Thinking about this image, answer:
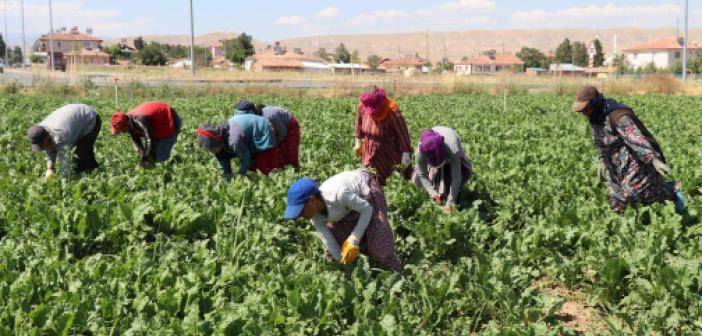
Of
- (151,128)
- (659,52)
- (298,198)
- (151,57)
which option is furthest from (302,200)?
(659,52)

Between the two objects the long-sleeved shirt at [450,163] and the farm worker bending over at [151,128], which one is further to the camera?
the farm worker bending over at [151,128]

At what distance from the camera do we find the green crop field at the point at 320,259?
14.5 feet

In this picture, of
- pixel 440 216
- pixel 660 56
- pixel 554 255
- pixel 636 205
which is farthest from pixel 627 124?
pixel 660 56

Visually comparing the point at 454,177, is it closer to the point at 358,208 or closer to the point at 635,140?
the point at 635,140

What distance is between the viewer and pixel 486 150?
1103cm

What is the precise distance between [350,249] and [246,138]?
8.90ft

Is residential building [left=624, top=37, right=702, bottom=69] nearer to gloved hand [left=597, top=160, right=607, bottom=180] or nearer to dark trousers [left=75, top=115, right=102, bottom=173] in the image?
gloved hand [left=597, top=160, right=607, bottom=180]

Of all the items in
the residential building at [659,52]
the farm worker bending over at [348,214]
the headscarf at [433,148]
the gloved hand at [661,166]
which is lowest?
the farm worker bending over at [348,214]

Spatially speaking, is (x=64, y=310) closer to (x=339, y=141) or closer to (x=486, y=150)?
(x=486, y=150)

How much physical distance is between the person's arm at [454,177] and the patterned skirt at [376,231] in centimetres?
155

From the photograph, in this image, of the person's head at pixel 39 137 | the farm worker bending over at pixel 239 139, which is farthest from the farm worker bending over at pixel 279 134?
the person's head at pixel 39 137

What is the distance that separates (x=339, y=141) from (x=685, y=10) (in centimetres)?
3995

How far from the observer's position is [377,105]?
7.13 m

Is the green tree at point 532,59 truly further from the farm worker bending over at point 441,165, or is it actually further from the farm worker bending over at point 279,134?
the farm worker bending over at point 441,165
